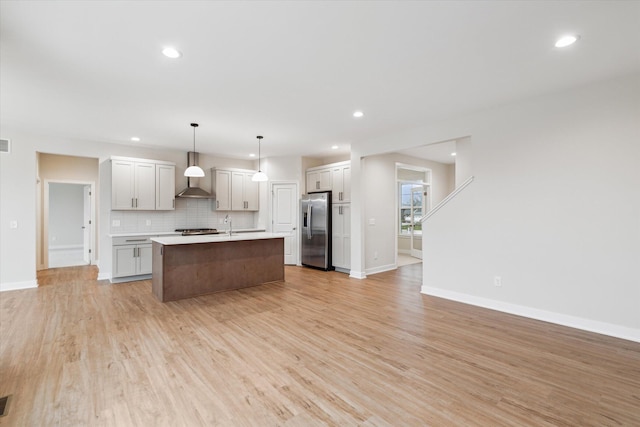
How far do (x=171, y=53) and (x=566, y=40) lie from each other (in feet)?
11.0

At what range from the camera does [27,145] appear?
5.21m

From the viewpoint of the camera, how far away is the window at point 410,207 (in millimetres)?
8928

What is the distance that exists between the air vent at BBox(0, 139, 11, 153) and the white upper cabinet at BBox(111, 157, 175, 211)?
1.45 m

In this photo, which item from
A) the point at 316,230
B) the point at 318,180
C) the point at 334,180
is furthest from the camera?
the point at 318,180

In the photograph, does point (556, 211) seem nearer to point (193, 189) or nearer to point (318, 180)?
point (318, 180)

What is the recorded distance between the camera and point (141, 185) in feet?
19.9

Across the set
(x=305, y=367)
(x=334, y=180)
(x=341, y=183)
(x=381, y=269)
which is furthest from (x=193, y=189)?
(x=305, y=367)

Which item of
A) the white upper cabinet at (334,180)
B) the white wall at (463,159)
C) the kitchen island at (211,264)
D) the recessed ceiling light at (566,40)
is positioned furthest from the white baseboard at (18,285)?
the recessed ceiling light at (566,40)

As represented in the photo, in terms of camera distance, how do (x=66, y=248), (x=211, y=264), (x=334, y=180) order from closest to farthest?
1. (x=211, y=264)
2. (x=334, y=180)
3. (x=66, y=248)

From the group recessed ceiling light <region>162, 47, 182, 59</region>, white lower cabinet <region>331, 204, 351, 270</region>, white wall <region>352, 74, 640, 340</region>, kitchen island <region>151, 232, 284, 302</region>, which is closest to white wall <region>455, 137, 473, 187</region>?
white wall <region>352, 74, 640, 340</region>

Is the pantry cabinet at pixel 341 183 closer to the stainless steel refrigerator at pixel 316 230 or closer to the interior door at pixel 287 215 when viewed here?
the stainless steel refrigerator at pixel 316 230

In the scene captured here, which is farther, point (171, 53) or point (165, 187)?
point (165, 187)

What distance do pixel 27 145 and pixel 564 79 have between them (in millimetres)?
7968

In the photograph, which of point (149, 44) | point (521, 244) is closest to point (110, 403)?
point (149, 44)
